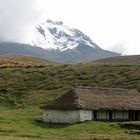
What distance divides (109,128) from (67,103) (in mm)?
12357

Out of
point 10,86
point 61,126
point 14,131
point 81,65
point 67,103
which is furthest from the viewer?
point 81,65

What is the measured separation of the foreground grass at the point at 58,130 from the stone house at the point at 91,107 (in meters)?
2.59

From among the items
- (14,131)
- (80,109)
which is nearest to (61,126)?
(80,109)

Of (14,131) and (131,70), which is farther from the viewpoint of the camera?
(131,70)

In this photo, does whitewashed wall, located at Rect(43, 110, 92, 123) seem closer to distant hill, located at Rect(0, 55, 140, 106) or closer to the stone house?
the stone house

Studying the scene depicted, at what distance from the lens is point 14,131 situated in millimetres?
57344

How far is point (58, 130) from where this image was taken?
198 feet

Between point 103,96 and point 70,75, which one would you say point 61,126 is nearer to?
point 103,96

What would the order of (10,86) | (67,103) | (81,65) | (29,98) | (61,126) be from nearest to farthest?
1. (61,126)
2. (67,103)
3. (29,98)
4. (10,86)
5. (81,65)

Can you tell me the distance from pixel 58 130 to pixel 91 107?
10035 millimetres

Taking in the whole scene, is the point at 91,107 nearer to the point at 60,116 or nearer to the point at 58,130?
the point at 60,116

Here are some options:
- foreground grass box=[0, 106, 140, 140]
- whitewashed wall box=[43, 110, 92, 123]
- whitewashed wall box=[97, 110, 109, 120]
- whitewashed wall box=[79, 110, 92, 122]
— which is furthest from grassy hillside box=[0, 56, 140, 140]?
whitewashed wall box=[97, 110, 109, 120]

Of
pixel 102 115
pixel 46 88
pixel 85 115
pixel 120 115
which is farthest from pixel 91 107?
pixel 46 88

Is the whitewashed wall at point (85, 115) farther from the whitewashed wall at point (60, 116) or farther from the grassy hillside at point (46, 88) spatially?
the grassy hillside at point (46, 88)
